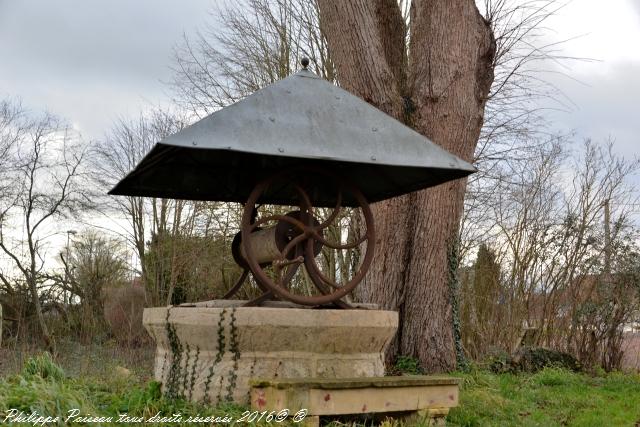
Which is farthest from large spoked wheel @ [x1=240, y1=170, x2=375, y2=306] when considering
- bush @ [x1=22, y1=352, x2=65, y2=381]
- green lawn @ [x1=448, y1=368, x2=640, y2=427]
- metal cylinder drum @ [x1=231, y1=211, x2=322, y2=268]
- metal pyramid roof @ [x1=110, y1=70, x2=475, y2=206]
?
bush @ [x1=22, y1=352, x2=65, y2=381]

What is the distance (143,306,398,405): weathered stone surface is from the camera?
4465mm

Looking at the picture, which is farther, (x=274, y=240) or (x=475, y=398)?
(x=475, y=398)

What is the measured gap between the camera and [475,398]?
21.6 feet

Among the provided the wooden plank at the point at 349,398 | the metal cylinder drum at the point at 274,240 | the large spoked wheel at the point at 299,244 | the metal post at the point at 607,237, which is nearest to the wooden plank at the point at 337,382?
the wooden plank at the point at 349,398

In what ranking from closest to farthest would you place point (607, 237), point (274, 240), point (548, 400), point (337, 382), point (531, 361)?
point (337, 382) → point (274, 240) → point (548, 400) → point (531, 361) → point (607, 237)

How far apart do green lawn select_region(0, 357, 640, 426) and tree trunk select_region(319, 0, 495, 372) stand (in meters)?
0.92

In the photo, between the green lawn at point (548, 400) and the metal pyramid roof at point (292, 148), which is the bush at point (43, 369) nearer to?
the metal pyramid roof at point (292, 148)

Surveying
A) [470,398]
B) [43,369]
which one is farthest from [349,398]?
[43,369]

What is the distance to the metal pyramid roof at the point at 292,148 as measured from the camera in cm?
428

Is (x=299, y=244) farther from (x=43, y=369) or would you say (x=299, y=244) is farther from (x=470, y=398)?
(x=470, y=398)

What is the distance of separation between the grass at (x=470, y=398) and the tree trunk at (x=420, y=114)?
92cm

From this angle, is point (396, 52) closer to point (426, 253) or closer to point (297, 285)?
point (426, 253)

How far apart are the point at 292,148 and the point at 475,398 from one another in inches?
134

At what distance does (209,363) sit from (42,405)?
3.36 ft
